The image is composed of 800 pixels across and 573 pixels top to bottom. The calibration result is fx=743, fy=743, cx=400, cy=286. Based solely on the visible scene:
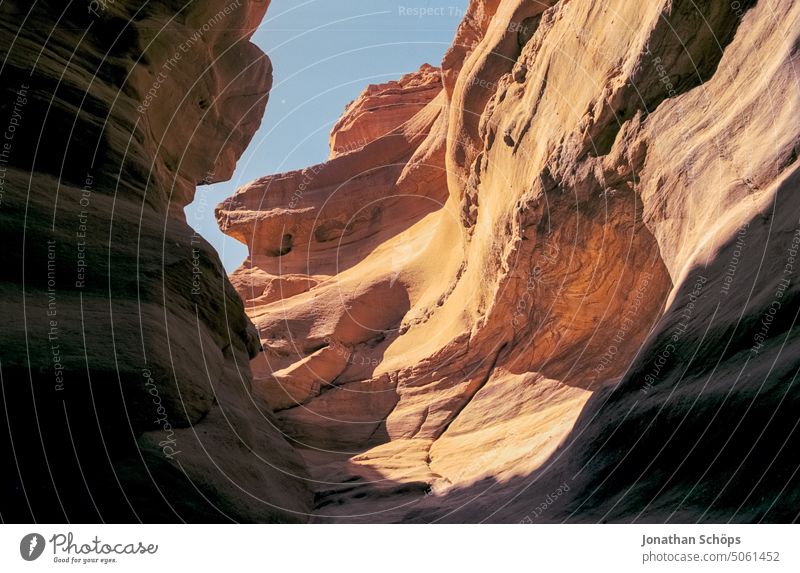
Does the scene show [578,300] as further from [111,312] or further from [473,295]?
[111,312]

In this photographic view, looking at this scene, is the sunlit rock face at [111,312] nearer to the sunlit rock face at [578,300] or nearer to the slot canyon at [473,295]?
the slot canyon at [473,295]

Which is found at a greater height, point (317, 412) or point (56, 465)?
point (317, 412)

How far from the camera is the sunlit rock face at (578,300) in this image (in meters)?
7.65

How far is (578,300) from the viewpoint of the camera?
17.4 m

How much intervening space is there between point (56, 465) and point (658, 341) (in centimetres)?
698

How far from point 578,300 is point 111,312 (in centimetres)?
1125

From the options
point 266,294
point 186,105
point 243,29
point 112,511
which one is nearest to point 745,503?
point 112,511

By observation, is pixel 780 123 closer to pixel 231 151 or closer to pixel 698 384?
pixel 698 384

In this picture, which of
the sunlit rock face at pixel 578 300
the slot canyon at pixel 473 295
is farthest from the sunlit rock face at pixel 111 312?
the sunlit rock face at pixel 578 300

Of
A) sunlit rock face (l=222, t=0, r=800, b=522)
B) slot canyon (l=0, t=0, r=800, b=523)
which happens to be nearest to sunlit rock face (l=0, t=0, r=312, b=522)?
slot canyon (l=0, t=0, r=800, b=523)

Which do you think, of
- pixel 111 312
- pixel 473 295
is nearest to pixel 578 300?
pixel 473 295

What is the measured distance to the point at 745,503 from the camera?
20.7 feet

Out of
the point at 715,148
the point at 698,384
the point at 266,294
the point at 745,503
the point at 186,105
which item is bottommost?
the point at 745,503

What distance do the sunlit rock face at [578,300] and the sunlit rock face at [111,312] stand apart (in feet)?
11.2
